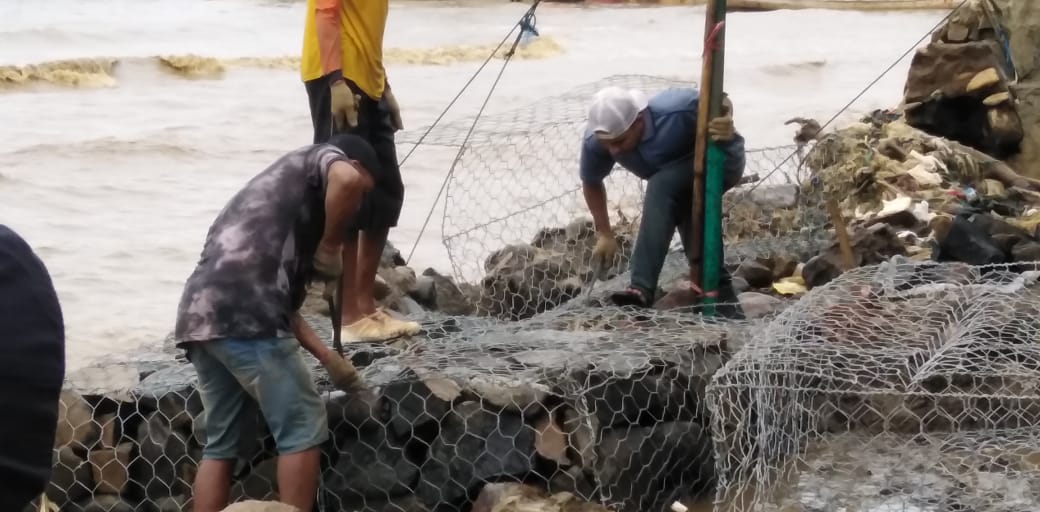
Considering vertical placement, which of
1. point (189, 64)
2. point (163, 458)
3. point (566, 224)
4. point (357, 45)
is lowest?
point (189, 64)

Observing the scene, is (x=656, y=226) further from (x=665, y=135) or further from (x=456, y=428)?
(x=456, y=428)

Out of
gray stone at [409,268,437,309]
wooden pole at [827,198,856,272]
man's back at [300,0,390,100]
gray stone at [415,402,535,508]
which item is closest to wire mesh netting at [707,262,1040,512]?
gray stone at [415,402,535,508]

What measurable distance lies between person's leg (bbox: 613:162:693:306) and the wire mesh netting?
76 cm

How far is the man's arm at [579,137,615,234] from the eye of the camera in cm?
472

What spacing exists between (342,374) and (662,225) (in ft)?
4.78

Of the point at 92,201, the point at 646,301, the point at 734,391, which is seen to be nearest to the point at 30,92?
the point at 92,201

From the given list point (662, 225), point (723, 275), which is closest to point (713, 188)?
point (662, 225)

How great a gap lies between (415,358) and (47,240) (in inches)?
209

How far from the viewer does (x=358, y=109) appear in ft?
14.3

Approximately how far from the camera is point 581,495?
3.65 metres

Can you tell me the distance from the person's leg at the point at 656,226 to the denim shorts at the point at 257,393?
4.84ft

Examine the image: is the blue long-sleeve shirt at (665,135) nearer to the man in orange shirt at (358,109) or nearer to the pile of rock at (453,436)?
the man in orange shirt at (358,109)

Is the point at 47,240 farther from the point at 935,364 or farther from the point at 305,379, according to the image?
the point at 935,364

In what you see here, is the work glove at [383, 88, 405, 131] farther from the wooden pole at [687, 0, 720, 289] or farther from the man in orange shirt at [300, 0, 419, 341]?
the wooden pole at [687, 0, 720, 289]
